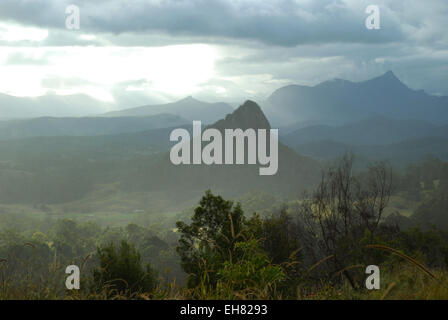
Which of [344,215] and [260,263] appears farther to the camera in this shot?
[344,215]

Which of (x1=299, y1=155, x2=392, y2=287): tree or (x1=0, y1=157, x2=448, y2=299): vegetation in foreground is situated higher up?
(x1=299, y1=155, x2=392, y2=287): tree

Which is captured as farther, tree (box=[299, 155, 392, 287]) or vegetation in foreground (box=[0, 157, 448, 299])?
tree (box=[299, 155, 392, 287])

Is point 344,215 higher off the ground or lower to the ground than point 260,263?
higher

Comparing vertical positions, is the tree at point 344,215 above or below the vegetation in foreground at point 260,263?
above

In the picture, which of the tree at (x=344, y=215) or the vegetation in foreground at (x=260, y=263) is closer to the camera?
→ the vegetation in foreground at (x=260, y=263)
